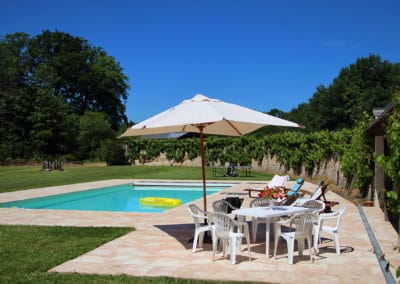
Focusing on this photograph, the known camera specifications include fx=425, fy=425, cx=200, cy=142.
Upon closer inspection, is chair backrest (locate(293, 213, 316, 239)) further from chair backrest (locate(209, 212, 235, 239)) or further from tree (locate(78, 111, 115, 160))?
tree (locate(78, 111, 115, 160))

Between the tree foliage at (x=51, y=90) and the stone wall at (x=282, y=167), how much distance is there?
1055cm

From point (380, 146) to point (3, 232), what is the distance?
354 inches

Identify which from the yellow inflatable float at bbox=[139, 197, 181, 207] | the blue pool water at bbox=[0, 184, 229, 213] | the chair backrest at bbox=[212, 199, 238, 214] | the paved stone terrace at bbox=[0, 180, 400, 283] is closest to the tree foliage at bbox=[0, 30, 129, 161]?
the blue pool water at bbox=[0, 184, 229, 213]

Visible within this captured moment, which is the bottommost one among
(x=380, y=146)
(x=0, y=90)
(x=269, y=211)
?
(x=269, y=211)

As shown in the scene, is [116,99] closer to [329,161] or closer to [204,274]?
[329,161]

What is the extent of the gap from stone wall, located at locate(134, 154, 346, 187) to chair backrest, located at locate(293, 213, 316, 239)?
10464 mm

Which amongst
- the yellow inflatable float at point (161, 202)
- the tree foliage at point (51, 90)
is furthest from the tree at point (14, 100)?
the yellow inflatable float at point (161, 202)

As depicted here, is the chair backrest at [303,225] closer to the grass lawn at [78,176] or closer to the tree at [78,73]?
the grass lawn at [78,176]

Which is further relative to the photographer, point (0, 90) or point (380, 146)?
point (0, 90)

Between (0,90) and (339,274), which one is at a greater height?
(0,90)

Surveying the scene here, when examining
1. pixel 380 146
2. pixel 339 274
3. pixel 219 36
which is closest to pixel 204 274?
pixel 339 274

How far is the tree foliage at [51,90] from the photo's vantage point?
38.2 metres

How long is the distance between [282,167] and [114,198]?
11.2m

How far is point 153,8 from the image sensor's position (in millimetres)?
21484
